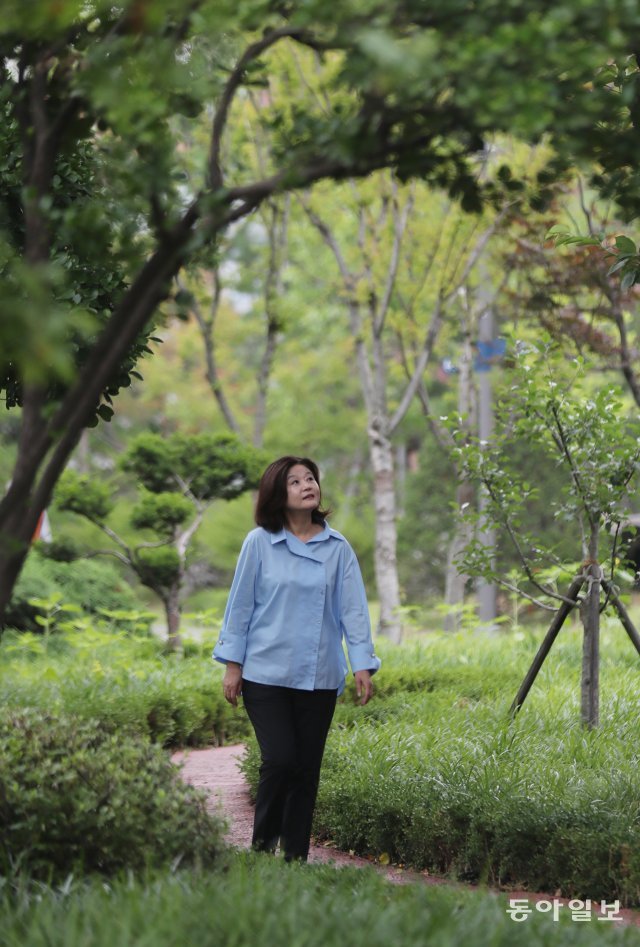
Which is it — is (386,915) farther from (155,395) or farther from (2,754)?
(155,395)

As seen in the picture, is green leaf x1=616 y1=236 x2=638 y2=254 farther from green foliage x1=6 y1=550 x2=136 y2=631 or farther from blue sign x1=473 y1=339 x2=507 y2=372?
green foliage x1=6 y1=550 x2=136 y2=631

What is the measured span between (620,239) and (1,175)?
7.39ft

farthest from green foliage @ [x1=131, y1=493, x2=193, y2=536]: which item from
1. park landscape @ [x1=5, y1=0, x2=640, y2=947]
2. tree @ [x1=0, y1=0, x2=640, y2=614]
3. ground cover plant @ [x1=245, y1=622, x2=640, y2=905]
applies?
tree @ [x1=0, y1=0, x2=640, y2=614]

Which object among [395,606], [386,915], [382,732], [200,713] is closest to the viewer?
[386,915]

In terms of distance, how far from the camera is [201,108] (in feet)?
11.0

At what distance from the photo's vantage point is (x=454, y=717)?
6492 mm

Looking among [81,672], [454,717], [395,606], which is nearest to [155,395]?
[395,606]

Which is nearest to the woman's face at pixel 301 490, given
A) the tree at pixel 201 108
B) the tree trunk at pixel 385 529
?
the tree at pixel 201 108

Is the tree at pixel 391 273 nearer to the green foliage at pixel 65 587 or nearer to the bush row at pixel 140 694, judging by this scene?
the bush row at pixel 140 694

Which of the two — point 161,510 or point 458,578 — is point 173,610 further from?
point 458,578

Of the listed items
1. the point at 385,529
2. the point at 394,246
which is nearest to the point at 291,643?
the point at 385,529

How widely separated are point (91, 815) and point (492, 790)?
2043 millimetres

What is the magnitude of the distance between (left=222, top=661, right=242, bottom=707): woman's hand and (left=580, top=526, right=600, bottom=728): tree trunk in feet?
7.83

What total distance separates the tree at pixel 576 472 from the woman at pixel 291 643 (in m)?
1.74
